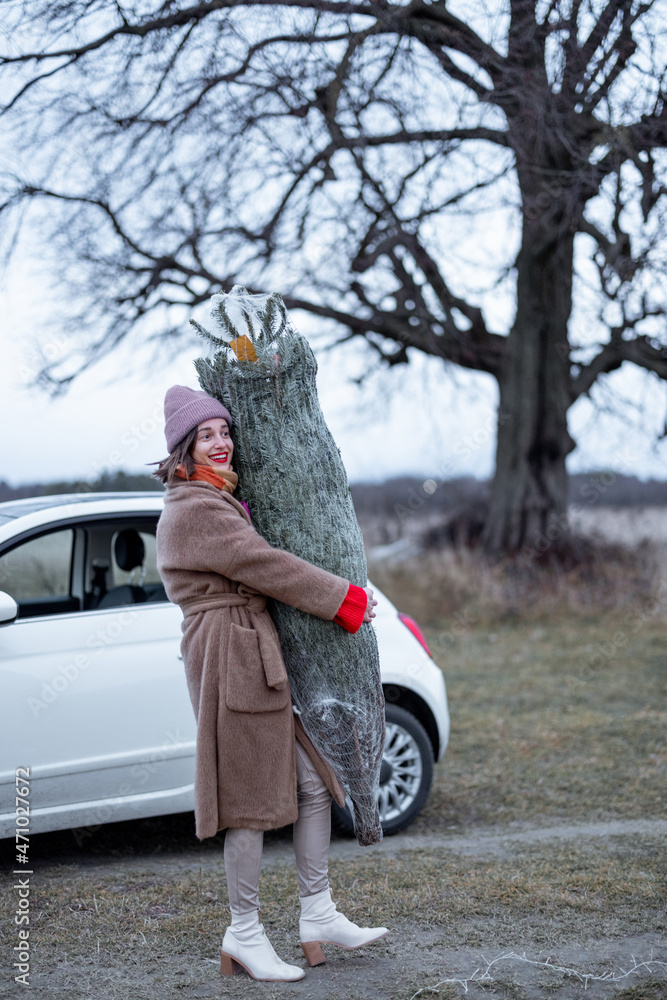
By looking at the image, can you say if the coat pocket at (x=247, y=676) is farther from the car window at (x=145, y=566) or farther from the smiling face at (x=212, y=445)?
the car window at (x=145, y=566)

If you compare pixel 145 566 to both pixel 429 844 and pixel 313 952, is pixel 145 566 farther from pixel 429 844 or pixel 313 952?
pixel 313 952

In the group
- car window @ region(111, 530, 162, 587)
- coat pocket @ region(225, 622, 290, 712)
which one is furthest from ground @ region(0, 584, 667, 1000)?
car window @ region(111, 530, 162, 587)

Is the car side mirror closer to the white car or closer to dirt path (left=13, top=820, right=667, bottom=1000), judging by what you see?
the white car

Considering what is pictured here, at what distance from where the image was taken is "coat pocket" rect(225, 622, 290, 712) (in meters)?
2.88

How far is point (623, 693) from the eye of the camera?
25.8 ft

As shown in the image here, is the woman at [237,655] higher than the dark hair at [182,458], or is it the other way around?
the dark hair at [182,458]

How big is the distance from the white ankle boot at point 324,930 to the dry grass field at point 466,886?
0.08 metres

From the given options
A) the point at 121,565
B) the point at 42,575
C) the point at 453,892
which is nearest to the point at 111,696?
the point at 121,565

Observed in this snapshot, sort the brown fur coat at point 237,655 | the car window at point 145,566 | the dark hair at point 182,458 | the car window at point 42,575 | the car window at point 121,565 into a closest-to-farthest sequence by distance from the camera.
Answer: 1. the brown fur coat at point 237,655
2. the dark hair at point 182,458
3. the car window at point 42,575
4. the car window at point 121,565
5. the car window at point 145,566

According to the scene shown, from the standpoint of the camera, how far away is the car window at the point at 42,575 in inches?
Result: 184

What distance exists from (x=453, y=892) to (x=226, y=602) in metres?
1.77

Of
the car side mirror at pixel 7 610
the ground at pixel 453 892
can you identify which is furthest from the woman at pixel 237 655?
the car side mirror at pixel 7 610

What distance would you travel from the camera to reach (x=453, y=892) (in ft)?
12.6

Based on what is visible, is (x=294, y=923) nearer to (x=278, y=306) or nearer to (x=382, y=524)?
(x=278, y=306)
